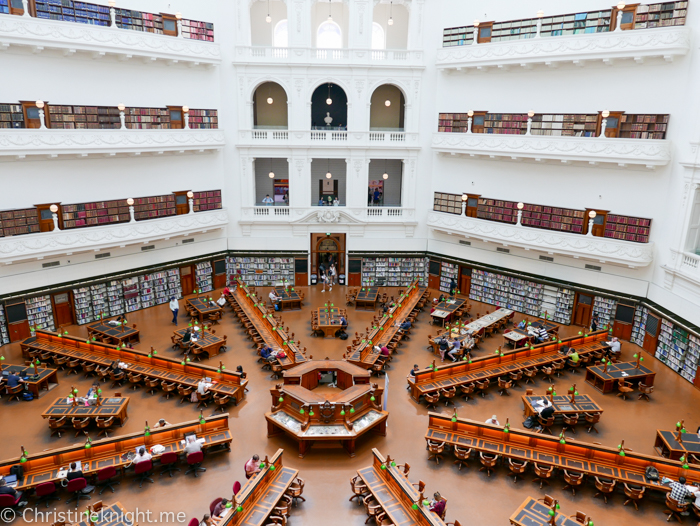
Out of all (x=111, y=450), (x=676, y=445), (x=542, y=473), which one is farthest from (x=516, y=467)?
(x=111, y=450)

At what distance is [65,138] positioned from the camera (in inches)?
667

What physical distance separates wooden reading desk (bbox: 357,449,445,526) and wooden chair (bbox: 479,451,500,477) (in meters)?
2.08

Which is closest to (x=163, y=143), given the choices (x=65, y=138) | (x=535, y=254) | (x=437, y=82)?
(x=65, y=138)

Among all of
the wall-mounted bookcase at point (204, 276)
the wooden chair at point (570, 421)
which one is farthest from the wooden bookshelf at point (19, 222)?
the wooden chair at point (570, 421)

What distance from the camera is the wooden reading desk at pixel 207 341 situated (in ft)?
53.5

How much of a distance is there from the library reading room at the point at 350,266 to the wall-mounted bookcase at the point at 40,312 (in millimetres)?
113

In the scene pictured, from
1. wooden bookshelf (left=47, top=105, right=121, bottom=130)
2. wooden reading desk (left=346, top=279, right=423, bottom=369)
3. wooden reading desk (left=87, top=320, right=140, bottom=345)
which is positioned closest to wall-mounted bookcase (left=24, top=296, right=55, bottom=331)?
wooden reading desk (left=87, top=320, right=140, bottom=345)

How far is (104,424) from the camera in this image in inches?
484

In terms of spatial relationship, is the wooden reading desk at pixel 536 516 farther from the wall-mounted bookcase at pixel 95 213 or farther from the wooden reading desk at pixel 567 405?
the wall-mounted bookcase at pixel 95 213

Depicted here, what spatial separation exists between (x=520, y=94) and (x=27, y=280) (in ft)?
65.3

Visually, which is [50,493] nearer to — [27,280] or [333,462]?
[333,462]

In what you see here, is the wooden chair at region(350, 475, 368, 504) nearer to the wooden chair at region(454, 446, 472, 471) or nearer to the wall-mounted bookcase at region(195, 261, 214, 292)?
the wooden chair at region(454, 446, 472, 471)

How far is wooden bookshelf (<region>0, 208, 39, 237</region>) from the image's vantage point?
53.8 ft

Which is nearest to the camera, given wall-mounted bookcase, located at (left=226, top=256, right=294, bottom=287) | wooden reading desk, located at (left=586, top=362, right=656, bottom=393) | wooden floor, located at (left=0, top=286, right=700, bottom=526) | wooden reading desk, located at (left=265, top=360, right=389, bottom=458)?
wooden floor, located at (left=0, top=286, right=700, bottom=526)
